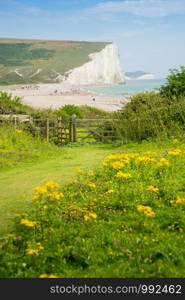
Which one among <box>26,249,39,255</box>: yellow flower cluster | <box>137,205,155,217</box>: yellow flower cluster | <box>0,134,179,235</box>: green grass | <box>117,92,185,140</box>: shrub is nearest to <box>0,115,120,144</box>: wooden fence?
<box>117,92,185,140</box>: shrub

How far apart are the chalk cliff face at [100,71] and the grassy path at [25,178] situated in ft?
457

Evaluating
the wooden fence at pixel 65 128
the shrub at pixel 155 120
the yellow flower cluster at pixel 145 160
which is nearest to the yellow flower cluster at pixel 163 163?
the yellow flower cluster at pixel 145 160

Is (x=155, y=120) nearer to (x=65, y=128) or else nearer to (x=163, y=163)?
(x=65, y=128)

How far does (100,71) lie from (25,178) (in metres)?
165

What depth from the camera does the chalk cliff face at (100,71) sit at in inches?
6201

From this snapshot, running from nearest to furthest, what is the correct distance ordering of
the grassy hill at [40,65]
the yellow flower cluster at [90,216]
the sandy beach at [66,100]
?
the yellow flower cluster at [90,216]
the sandy beach at [66,100]
the grassy hill at [40,65]

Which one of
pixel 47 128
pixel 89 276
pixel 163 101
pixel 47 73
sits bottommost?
pixel 89 276

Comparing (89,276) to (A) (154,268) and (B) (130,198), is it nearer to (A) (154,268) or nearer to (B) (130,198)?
(A) (154,268)

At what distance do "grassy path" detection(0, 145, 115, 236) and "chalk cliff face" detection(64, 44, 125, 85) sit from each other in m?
139

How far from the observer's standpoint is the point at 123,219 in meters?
6.12

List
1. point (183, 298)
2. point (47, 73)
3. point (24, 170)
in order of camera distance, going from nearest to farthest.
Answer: point (183, 298) < point (24, 170) < point (47, 73)

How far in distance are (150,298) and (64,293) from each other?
31.3 inches

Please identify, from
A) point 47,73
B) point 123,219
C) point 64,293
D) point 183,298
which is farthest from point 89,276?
point 47,73

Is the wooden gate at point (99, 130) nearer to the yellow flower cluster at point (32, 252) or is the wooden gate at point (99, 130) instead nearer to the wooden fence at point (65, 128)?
the wooden fence at point (65, 128)
